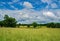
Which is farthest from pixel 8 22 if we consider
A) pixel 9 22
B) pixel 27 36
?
pixel 27 36

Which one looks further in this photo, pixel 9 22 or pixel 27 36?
pixel 9 22

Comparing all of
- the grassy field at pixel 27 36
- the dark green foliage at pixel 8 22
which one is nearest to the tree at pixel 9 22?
the dark green foliage at pixel 8 22

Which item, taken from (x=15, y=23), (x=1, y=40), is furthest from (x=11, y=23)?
(x=1, y=40)

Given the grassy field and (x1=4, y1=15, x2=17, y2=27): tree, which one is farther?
(x1=4, y1=15, x2=17, y2=27): tree

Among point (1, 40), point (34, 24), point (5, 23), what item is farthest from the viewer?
point (34, 24)

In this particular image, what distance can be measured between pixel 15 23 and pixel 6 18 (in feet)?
18.1

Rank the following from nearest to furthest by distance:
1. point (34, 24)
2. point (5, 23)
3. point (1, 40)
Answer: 1. point (1, 40)
2. point (5, 23)
3. point (34, 24)

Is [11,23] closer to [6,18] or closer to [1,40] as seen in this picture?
[6,18]

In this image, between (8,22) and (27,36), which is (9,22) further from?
(27,36)

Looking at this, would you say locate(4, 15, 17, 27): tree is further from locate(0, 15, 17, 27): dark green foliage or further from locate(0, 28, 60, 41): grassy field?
locate(0, 28, 60, 41): grassy field

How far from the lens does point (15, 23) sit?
7012 cm

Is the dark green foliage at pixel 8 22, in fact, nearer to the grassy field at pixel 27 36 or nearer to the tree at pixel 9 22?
the tree at pixel 9 22

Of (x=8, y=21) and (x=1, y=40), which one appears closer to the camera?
(x=1, y=40)

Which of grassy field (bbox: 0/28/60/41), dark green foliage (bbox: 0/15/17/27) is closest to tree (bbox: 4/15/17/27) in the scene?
dark green foliage (bbox: 0/15/17/27)
